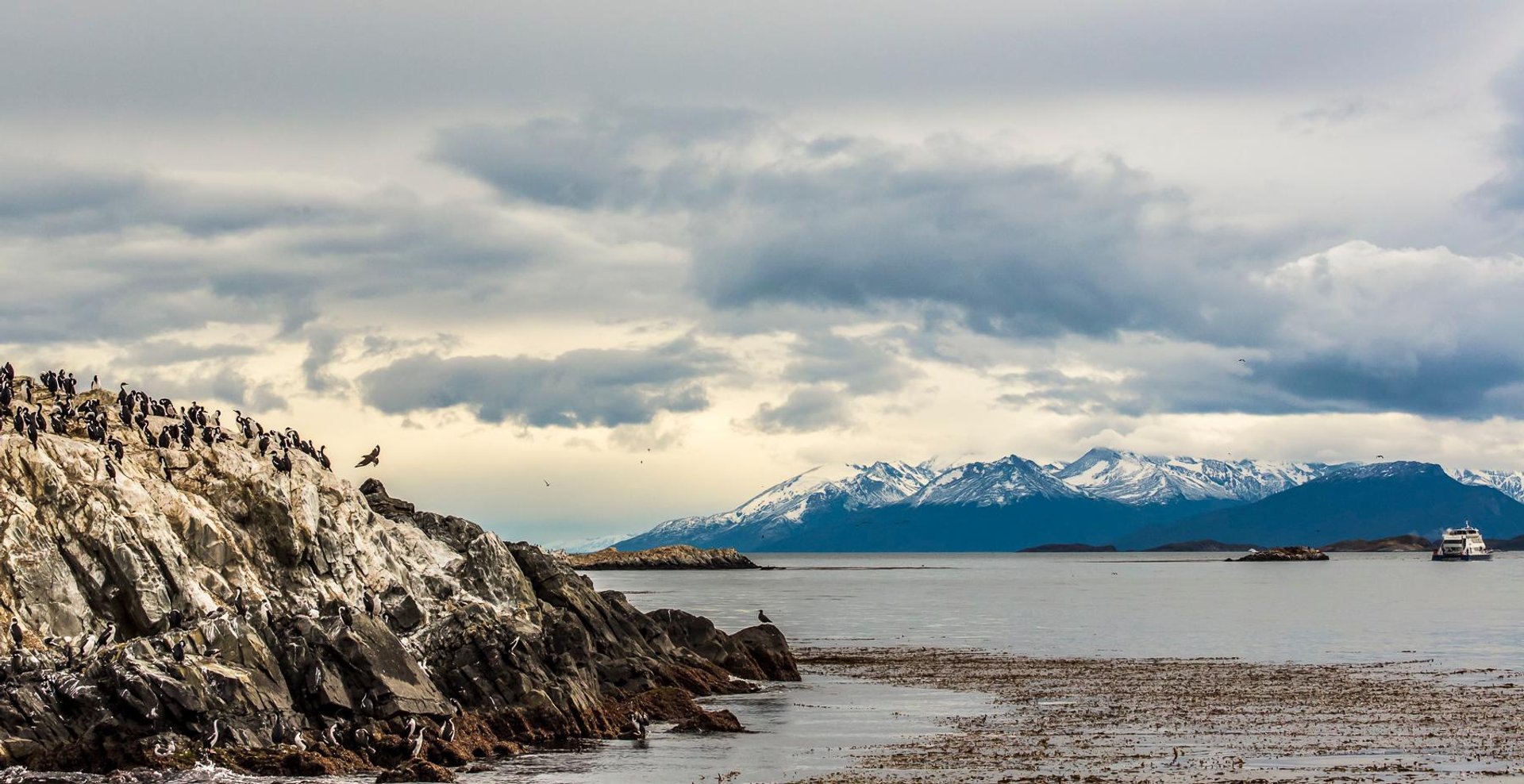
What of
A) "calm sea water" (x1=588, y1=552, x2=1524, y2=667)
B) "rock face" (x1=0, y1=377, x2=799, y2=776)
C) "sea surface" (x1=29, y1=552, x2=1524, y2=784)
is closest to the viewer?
"rock face" (x1=0, y1=377, x2=799, y2=776)

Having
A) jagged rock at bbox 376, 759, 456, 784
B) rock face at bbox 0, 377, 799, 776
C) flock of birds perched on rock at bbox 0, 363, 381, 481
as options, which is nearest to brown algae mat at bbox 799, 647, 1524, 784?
jagged rock at bbox 376, 759, 456, 784

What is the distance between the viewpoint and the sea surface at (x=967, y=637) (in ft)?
154

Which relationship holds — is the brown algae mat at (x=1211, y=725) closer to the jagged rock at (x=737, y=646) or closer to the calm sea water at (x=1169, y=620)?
the jagged rock at (x=737, y=646)

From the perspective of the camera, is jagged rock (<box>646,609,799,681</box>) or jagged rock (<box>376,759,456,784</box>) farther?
jagged rock (<box>646,609,799,681</box>)

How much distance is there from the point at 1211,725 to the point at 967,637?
50592mm

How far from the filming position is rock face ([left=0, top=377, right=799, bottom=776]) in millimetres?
41812

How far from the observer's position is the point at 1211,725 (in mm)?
53031

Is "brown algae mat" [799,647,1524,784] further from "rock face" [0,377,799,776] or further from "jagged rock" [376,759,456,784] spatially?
"rock face" [0,377,799,776]

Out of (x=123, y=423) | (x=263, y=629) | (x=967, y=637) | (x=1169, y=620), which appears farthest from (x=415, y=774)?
(x=1169, y=620)

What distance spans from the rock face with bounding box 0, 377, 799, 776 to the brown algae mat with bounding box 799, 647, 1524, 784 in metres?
13.3

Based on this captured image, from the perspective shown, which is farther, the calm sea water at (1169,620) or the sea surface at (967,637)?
the calm sea water at (1169,620)

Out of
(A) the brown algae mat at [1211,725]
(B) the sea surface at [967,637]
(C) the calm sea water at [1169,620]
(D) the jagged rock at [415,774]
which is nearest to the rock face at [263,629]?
(D) the jagged rock at [415,774]

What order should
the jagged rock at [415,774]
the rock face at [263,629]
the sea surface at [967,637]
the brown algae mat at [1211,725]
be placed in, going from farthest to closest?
the sea surface at [967,637], the brown algae mat at [1211,725], the rock face at [263,629], the jagged rock at [415,774]

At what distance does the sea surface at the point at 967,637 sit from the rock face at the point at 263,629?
2683 mm
